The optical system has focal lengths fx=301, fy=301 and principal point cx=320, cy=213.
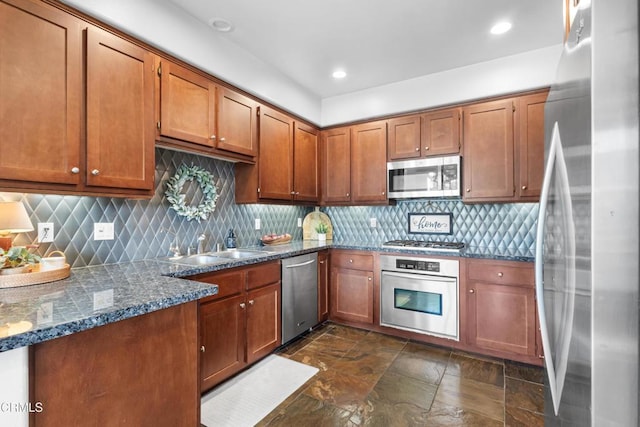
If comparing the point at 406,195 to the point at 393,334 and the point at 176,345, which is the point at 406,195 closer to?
the point at 393,334

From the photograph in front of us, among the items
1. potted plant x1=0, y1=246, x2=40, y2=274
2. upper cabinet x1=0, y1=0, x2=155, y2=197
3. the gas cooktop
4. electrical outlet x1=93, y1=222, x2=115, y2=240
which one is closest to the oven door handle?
the gas cooktop

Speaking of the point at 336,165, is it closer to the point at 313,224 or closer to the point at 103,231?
the point at 313,224

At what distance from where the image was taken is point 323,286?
3373mm

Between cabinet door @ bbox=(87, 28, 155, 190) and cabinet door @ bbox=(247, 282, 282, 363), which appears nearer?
cabinet door @ bbox=(87, 28, 155, 190)

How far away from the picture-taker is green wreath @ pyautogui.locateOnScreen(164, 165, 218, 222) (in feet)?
8.05

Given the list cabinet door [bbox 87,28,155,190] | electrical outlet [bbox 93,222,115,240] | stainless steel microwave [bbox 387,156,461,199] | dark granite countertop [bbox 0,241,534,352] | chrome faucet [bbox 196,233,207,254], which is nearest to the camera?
dark granite countertop [bbox 0,241,534,352]

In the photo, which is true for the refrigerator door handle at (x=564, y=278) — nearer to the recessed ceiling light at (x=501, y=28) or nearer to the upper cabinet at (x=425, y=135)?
the recessed ceiling light at (x=501, y=28)

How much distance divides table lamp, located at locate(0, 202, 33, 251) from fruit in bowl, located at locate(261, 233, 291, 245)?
1959 millimetres

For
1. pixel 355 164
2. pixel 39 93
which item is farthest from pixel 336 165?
pixel 39 93

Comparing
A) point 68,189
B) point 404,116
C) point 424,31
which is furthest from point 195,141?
point 404,116

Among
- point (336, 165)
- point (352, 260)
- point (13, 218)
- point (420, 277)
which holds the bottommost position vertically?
point (420, 277)

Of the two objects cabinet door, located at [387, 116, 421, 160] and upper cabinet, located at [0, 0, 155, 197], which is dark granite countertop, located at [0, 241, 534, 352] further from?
cabinet door, located at [387, 116, 421, 160]

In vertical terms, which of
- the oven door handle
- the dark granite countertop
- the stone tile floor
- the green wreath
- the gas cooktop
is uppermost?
the green wreath

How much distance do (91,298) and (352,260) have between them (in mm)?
2465
